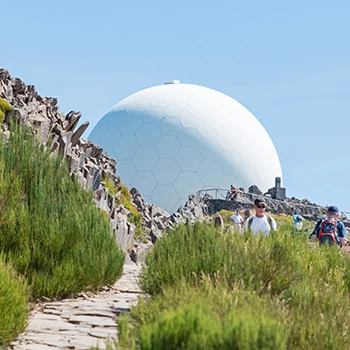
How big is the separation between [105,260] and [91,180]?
6321 mm

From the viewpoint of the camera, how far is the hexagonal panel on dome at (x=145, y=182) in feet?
138

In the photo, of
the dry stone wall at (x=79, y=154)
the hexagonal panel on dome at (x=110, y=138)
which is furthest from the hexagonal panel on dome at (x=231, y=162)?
the dry stone wall at (x=79, y=154)

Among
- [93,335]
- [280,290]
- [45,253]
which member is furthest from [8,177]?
[280,290]

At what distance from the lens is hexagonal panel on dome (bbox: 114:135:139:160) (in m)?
A: 44.2

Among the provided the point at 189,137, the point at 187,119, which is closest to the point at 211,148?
the point at 189,137

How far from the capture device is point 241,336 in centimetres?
460

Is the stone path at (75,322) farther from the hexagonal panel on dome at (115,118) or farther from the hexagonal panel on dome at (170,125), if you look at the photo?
the hexagonal panel on dome at (115,118)

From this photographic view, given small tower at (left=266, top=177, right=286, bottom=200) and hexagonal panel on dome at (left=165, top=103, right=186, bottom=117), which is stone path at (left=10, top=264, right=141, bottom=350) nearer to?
small tower at (left=266, top=177, right=286, bottom=200)

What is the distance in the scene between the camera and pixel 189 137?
43719 mm

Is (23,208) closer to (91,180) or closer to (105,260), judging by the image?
(105,260)

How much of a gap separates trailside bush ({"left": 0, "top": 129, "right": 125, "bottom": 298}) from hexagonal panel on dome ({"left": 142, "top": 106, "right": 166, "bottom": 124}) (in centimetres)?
3406

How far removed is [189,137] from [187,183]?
11.6 ft

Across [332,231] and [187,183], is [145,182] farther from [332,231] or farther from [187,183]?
[332,231]

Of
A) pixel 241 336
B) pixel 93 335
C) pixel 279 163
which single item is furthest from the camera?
pixel 279 163
